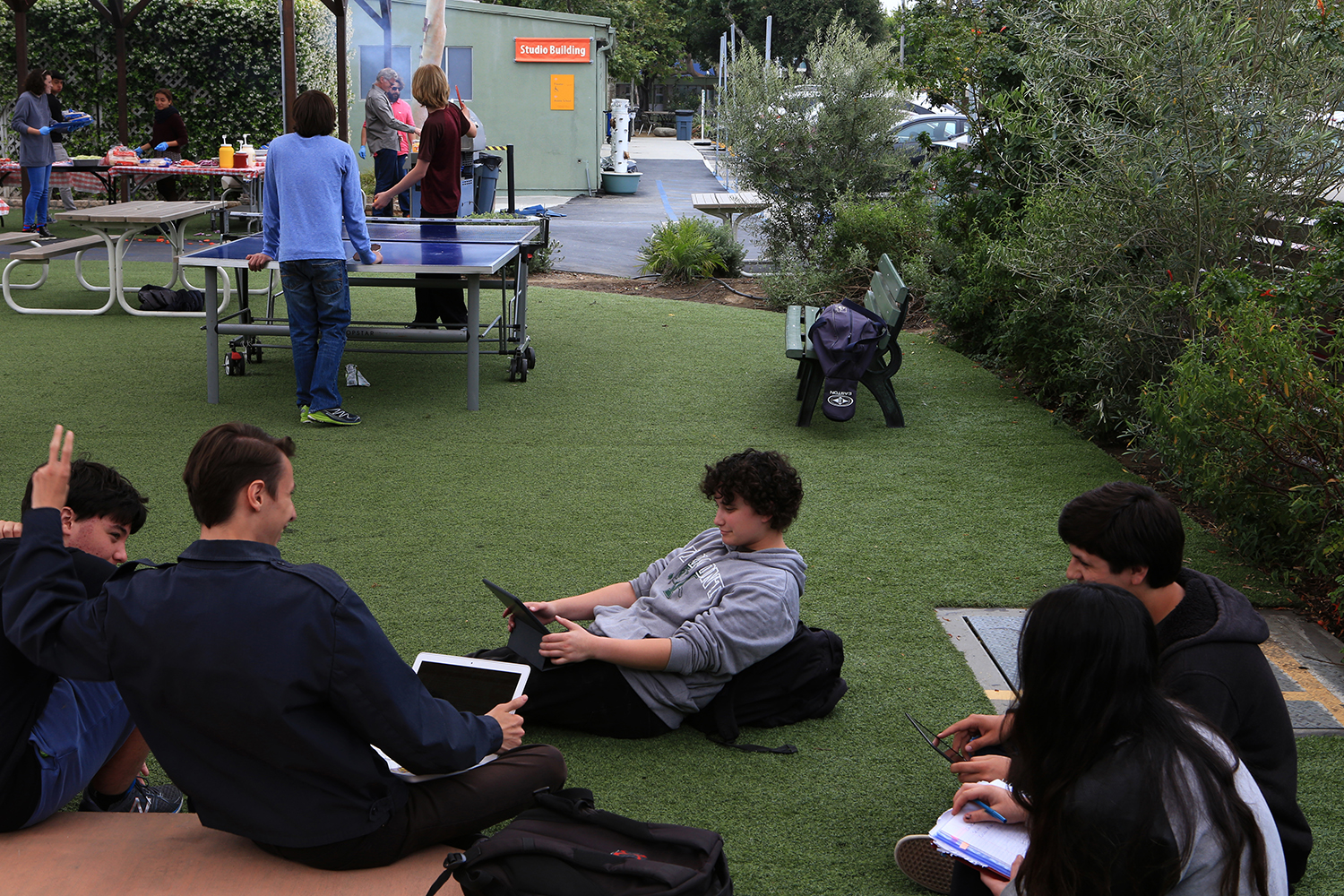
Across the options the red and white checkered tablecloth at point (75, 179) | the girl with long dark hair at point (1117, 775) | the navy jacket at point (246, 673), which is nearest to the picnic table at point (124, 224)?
the red and white checkered tablecloth at point (75, 179)

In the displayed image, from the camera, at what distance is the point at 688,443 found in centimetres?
697

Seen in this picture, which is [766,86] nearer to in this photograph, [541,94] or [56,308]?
[56,308]

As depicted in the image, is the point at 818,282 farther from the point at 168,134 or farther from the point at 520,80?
the point at 520,80

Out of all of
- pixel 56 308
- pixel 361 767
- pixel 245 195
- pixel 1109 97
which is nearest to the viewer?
pixel 361 767

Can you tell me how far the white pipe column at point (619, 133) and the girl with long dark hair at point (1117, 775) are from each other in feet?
80.3

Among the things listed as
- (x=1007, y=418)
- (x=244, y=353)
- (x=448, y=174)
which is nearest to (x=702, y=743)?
(x=1007, y=418)

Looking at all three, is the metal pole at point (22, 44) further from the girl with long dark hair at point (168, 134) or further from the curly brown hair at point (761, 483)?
the curly brown hair at point (761, 483)

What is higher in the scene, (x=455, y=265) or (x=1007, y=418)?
(x=455, y=265)

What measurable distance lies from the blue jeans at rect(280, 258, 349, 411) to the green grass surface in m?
0.28

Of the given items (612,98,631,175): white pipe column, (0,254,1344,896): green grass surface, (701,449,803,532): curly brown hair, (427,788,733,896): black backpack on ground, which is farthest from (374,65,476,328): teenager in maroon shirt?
(612,98,631,175): white pipe column

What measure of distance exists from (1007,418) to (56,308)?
28.6 ft

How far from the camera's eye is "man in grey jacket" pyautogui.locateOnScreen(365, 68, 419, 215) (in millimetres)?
13484

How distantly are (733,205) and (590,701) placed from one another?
37.1ft

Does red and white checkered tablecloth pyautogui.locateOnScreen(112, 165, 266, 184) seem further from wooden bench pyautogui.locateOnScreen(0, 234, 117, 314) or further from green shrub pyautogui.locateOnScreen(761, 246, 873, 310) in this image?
green shrub pyautogui.locateOnScreen(761, 246, 873, 310)
